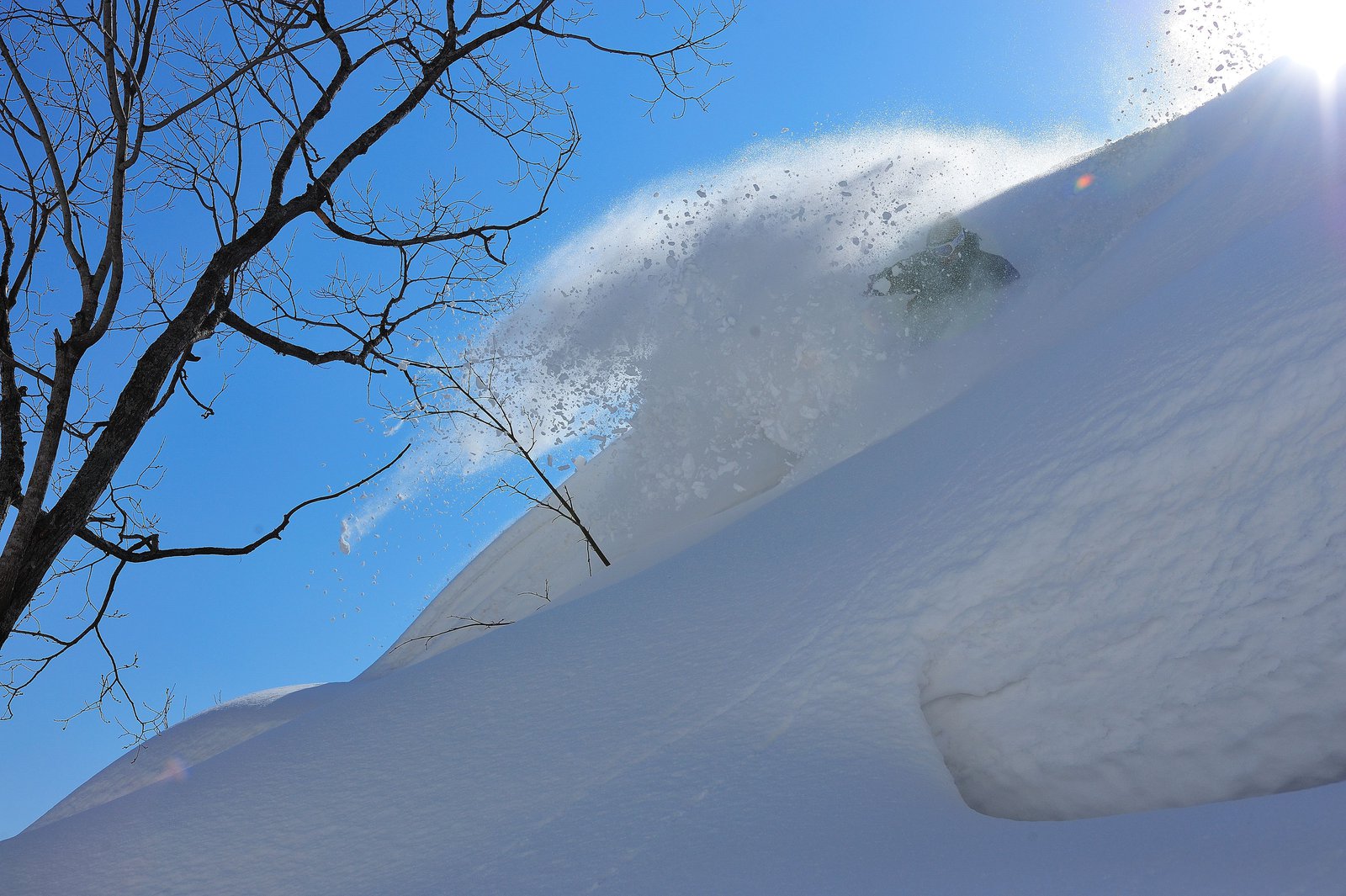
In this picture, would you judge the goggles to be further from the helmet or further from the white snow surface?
the white snow surface

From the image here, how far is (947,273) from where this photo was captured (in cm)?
685

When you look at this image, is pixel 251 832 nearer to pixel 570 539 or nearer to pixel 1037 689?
pixel 1037 689

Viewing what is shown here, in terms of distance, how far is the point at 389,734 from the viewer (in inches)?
91.8

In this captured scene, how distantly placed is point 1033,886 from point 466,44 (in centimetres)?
345

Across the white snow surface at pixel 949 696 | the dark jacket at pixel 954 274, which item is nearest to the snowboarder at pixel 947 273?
the dark jacket at pixel 954 274

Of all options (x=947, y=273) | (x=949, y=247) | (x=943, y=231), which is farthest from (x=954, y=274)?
(x=943, y=231)

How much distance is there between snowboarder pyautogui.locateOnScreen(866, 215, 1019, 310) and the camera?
269 inches

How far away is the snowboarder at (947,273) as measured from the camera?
682 cm

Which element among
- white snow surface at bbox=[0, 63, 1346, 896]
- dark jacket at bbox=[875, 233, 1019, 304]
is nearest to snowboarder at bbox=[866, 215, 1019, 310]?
dark jacket at bbox=[875, 233, 1019, 304]

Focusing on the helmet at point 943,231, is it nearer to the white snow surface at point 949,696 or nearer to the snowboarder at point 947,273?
the snowboarder at point 947,273

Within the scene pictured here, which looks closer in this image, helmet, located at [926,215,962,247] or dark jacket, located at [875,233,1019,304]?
dark jacket, located at [875,233,1019,304]

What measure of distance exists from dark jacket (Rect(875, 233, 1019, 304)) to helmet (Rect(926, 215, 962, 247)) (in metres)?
0.15

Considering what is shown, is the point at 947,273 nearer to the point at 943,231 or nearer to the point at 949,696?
the point at 943,231

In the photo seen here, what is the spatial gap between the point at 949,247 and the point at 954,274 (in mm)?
308
